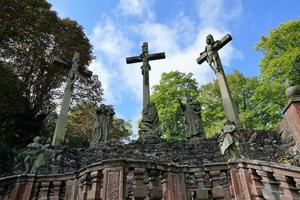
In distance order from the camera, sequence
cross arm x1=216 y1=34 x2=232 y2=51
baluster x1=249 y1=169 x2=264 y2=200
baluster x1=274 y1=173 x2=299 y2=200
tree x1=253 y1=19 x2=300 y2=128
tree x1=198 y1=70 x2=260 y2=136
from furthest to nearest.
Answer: tree x1=198 y1=70 x2=260 y2=136, tree x1=253 y1=19 x2=300 y2=128, cross arm x1=216 y1=34 x2=232 y2=51, baluster x1=249 y1=169 x2=264 y2=200, baluster x1=274 y1=173 x2=299 y2=200

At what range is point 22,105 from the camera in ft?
49.1

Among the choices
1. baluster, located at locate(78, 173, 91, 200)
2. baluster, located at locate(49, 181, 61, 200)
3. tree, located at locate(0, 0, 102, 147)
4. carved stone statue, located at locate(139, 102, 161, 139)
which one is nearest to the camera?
baluster, located at locate(78, 173, 91, 200)

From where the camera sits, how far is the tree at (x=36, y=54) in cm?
1495

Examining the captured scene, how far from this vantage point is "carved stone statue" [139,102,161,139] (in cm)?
1071

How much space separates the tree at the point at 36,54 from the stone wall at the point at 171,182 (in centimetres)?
1020

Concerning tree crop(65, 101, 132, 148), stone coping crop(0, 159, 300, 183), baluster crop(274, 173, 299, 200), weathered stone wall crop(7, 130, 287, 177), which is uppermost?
tree crop(65, 101, 132, 148)

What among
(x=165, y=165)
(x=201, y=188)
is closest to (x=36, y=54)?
(x=165, y=165)

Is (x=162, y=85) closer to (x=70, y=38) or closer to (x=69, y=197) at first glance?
(x=70, y=38)

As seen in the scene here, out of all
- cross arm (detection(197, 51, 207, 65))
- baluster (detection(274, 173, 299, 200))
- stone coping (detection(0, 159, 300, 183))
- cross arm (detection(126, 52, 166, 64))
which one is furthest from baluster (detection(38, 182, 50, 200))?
cross arm (detection(197, 51, 207, 65))

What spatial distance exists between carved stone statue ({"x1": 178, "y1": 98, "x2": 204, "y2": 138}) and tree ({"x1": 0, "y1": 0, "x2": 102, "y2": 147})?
27.6ft

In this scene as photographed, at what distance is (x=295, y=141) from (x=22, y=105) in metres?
13.8

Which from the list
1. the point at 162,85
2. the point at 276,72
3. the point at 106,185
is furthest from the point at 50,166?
the point at 162,85

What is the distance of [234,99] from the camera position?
20609 mm

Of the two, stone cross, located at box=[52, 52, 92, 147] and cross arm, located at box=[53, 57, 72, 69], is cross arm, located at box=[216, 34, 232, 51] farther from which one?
cross arm, located at box=[53, 57, 72, 69]
